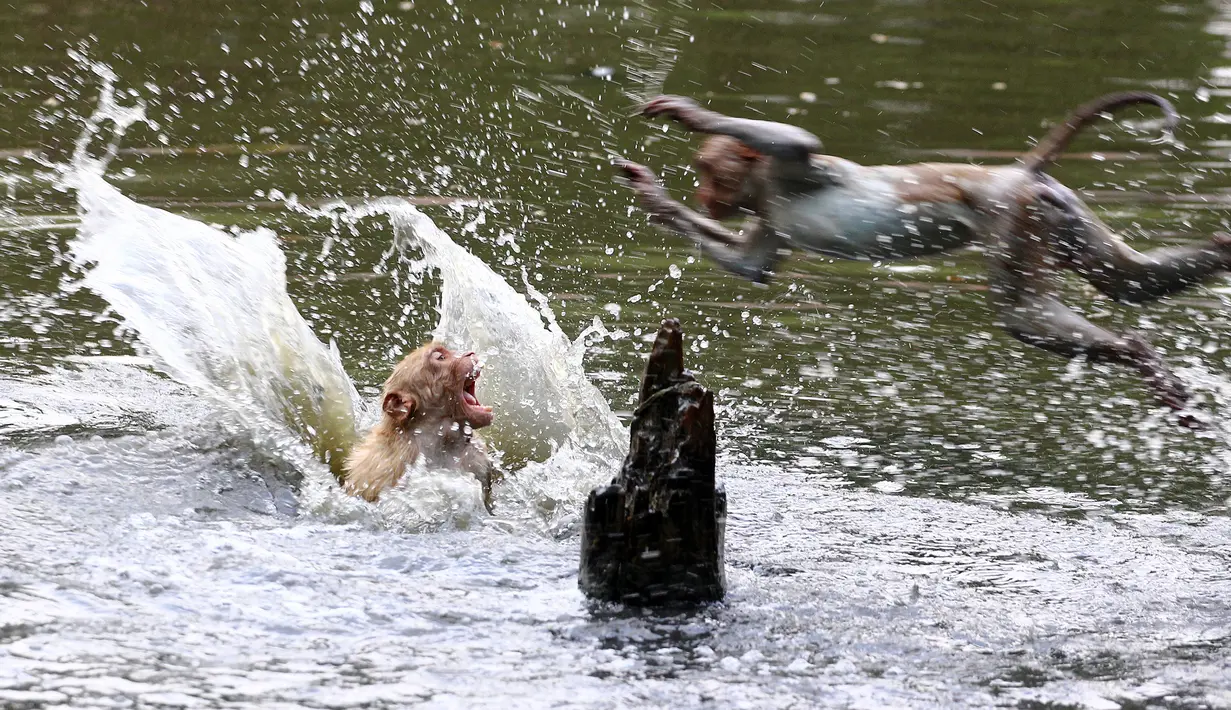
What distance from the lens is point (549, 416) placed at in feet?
23.5

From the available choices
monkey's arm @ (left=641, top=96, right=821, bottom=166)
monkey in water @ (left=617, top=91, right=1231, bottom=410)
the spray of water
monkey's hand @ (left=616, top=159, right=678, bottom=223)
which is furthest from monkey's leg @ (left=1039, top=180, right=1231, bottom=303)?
the spray of water

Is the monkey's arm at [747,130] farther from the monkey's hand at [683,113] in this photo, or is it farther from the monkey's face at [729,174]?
the monkey's face at [729,174]

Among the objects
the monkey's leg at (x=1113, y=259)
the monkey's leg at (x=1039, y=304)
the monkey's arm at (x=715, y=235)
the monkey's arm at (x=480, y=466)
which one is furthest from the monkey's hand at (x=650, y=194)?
the monkey's leg at (x=1113, y=259)

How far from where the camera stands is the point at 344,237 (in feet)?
34.7

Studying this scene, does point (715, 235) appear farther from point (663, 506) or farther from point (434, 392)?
point (663, 506)

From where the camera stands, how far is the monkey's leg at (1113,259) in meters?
6.02

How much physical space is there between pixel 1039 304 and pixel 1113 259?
0.32 meters

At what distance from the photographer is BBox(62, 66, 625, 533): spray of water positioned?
6977mm

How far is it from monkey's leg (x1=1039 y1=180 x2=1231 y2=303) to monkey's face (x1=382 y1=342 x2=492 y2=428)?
2307mm

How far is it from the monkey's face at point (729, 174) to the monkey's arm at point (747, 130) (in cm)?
17

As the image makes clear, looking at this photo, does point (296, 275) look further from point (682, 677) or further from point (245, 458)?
point (682, 677)

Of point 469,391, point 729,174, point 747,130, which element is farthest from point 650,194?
point 469,391

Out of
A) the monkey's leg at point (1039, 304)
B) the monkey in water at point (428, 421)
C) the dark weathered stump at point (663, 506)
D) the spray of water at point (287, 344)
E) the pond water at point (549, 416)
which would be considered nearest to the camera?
the pond water at point (549, 416)

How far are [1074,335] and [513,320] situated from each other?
2550mm
